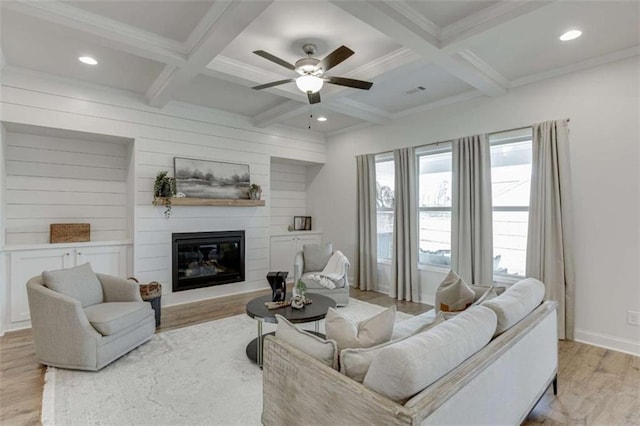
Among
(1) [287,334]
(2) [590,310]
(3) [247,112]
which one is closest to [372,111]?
(3) [247,112]

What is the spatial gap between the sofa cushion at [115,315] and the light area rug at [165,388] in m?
0.32

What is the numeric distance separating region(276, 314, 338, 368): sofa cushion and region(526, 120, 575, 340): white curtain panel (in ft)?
10.7

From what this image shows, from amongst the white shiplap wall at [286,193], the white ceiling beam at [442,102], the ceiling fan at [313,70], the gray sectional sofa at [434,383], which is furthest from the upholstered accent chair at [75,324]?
the white ceiling beam at [442,102]

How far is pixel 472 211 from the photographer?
432cm

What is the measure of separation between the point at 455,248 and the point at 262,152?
3.51 metres

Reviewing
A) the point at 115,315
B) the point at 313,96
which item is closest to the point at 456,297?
the point at 313,96

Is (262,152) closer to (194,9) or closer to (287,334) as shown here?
(194,9)

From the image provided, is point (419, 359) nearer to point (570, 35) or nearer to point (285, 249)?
point (570, 35)

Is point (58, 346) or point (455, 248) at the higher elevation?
point (455, 248)

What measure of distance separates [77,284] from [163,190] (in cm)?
174

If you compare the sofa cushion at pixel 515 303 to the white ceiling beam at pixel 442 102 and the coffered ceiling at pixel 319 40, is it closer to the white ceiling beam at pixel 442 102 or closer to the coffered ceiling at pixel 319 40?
the coffered ceiling at pixel 319 40

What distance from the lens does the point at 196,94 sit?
4484 millimetres

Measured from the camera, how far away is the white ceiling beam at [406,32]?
2.30 m

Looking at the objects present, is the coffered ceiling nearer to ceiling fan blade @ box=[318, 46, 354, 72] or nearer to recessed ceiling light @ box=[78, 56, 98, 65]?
recessed ceiling light @ box=[78, 56, 98, 65]
